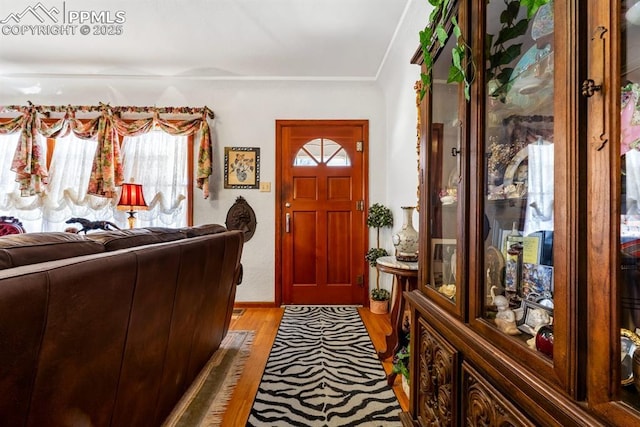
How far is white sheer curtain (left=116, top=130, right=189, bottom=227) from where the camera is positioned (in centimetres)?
351

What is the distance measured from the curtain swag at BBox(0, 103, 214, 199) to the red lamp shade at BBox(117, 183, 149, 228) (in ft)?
1.18

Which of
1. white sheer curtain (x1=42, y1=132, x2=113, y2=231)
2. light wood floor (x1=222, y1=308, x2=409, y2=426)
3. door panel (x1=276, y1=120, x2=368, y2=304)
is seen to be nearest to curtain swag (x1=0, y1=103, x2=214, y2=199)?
white sheer curtain (x1=42, y1=132, x2=113, y2=231)

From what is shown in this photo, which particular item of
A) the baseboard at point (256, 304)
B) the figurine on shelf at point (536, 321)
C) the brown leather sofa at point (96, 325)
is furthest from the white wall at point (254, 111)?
the figurine on shelf at point (536, 321)

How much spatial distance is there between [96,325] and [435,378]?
3.38 ft

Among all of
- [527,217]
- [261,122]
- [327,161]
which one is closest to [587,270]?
[527,217]

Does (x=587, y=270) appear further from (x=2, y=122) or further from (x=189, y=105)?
(x=2, y=122)

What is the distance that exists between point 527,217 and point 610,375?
40 cm

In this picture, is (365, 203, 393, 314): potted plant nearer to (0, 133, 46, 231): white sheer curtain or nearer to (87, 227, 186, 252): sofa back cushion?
(87, 227, 186, 252): sofa back cushion

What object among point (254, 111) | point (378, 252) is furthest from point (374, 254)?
point (254, 111)

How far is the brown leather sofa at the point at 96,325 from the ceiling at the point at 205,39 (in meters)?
1.85

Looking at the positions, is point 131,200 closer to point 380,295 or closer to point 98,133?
point 98,133

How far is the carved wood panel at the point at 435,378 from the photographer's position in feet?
3.13

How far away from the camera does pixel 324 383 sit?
5.94 feet

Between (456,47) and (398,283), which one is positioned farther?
(398,283)
